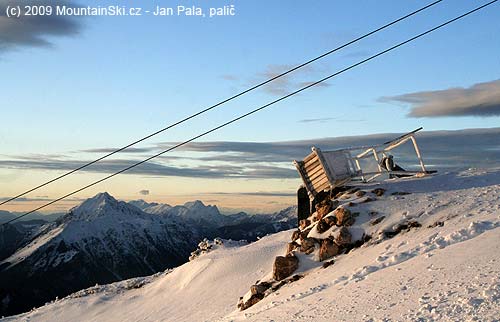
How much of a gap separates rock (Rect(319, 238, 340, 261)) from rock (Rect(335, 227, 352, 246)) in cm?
24

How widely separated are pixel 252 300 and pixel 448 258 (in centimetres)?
918

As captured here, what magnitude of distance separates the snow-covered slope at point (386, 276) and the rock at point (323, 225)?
67.8 inches

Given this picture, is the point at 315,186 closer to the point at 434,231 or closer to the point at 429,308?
the point at 434,231

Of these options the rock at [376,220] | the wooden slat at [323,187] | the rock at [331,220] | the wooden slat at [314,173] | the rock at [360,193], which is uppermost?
the wooden slat at [314,173]

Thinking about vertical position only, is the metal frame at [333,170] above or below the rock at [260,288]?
above

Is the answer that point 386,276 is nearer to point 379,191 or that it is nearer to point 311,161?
point 379,191

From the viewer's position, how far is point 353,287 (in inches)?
640

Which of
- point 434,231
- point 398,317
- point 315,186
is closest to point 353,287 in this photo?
point 398,317

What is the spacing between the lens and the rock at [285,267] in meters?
22.8

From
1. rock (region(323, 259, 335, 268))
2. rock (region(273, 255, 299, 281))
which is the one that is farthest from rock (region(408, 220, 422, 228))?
rock (region(273, 255, 299, 281))

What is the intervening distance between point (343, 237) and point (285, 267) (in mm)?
2885

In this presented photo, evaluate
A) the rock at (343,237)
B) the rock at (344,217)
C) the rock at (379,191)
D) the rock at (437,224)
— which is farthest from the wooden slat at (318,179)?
the rock at (437,224)

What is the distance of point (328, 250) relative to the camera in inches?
888

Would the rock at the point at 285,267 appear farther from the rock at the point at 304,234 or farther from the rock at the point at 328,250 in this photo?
the rock at the point at 304,234
